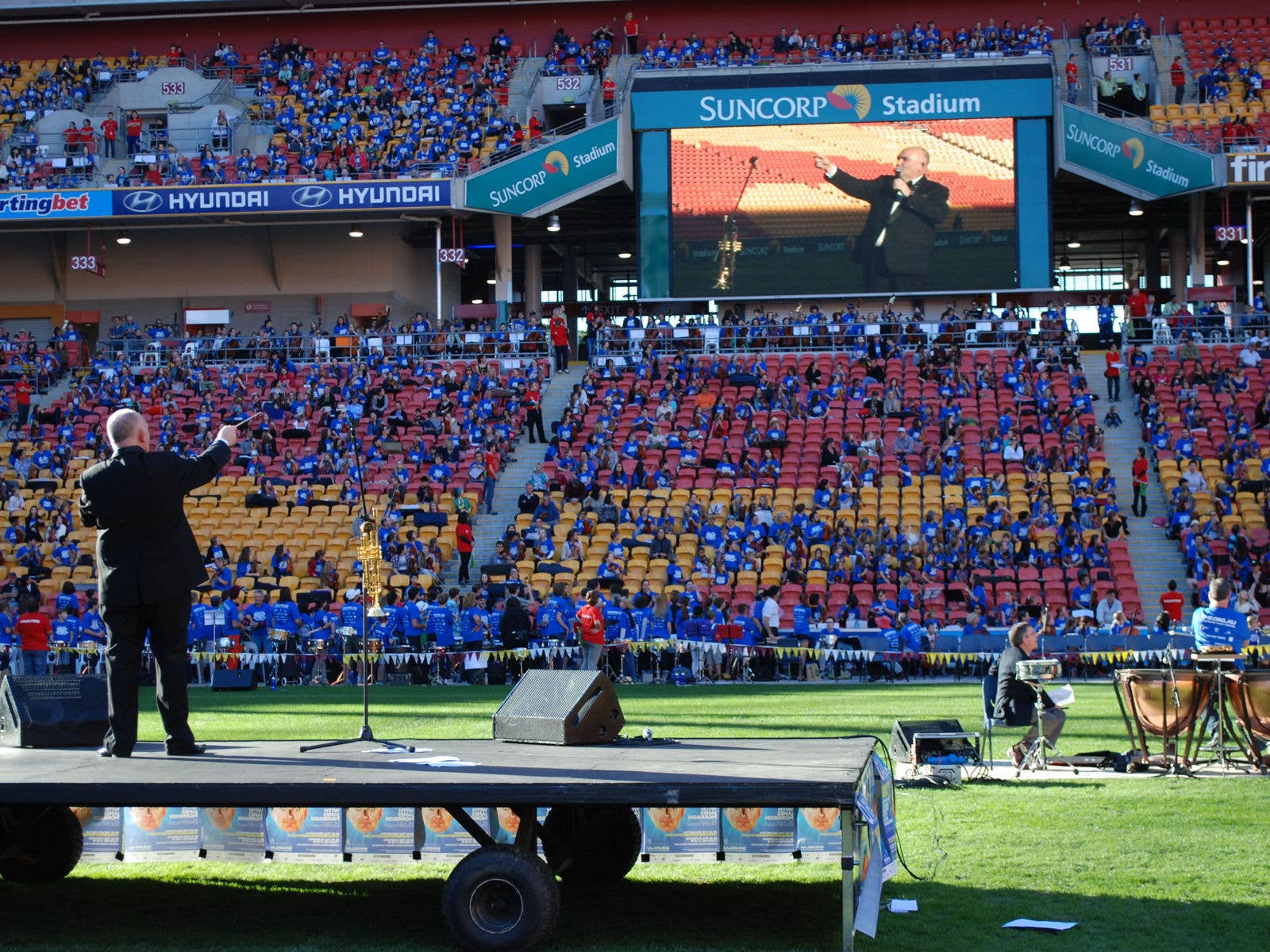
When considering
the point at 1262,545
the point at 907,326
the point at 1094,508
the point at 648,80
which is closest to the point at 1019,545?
the point at 1094,508

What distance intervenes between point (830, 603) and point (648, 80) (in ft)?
55.7

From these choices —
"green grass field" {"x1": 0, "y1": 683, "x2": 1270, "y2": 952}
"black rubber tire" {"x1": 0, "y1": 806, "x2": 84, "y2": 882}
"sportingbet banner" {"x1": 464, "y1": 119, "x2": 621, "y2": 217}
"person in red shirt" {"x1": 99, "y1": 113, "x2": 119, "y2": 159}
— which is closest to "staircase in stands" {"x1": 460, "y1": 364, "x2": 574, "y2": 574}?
"sportingbet banner" {"x1": 464, "y1": 119, "x2": 621, "y2": 217}

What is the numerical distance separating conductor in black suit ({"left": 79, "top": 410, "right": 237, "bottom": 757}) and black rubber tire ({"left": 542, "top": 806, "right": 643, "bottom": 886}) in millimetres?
2048

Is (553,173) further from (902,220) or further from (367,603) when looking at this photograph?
(367,603)

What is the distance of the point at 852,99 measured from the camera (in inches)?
1464

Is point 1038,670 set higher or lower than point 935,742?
higher

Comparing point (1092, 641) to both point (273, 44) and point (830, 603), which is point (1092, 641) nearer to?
point (830, 603)

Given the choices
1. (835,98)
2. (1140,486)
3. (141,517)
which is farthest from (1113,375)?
(141,517)

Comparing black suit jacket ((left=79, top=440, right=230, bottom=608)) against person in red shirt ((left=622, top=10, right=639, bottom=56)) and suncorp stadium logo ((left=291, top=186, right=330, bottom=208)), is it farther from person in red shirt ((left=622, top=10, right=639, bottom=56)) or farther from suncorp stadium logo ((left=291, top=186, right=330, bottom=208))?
person in red shirt ((left=622, top=10, right=639, bottom=56))

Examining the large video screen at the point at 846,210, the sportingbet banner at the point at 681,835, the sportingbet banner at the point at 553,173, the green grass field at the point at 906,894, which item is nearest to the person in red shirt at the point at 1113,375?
the large video screen at the point at 846,210

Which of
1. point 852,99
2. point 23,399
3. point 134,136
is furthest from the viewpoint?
point 134,136

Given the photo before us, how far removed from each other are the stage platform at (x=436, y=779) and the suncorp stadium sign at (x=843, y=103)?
30909 millimetres

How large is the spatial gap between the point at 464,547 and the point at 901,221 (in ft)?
48.3

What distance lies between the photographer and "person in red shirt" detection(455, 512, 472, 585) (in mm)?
27594
